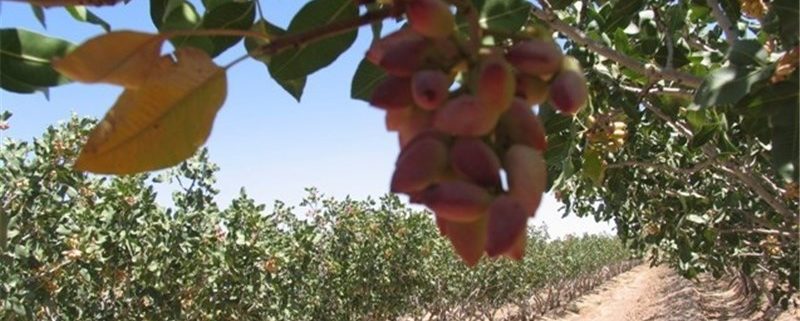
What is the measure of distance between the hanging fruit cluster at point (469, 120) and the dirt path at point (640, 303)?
59.3ft

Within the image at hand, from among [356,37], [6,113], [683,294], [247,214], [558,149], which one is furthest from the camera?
[683,294]

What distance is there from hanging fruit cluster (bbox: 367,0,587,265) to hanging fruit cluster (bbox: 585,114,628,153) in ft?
6.52

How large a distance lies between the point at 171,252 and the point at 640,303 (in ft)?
67.6

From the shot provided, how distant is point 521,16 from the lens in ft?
2.73

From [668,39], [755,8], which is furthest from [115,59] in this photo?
[755,8]

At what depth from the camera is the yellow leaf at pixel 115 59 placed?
1.58 feet

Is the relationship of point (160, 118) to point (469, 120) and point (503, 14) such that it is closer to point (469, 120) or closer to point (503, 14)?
point (469, 120)

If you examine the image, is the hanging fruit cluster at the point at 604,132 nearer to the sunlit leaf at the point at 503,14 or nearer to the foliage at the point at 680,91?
the foliage at the point at 680,91

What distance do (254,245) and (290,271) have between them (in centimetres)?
198

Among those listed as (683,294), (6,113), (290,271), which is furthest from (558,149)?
(683,294)

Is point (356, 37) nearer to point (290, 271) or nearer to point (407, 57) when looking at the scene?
point (407, 57)

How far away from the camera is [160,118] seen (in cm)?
52

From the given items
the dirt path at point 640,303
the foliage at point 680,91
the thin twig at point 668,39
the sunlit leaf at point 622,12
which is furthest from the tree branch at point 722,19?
the dirt path at point 640,303

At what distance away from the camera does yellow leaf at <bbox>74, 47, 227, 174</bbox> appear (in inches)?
20.1
